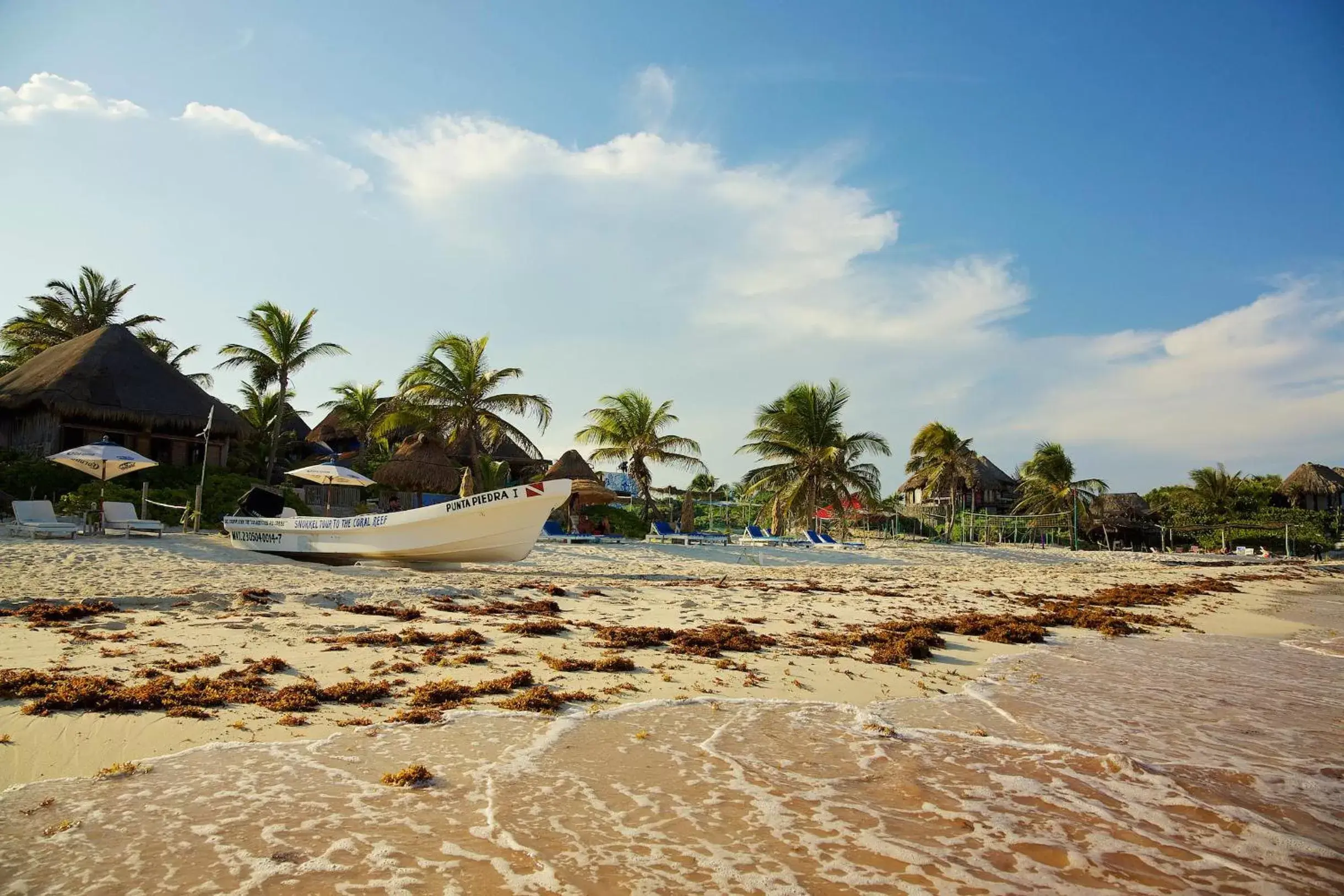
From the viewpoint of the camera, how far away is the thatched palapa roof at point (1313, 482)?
1737 inches

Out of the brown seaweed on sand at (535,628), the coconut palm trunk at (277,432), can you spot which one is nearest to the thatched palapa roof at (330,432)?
the coconut palm trunk at (277,432)

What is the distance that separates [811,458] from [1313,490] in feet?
124

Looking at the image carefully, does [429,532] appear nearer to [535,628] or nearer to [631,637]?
[535,628]

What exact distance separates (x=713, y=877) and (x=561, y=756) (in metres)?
1.42

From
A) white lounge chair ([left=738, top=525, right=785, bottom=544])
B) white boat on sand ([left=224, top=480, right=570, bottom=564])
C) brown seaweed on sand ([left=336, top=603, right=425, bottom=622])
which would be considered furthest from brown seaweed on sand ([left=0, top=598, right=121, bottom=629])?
white lounge chair ([left=738, top=525, right=785, bottom=544])

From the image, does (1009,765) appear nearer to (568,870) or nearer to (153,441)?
(568,870)

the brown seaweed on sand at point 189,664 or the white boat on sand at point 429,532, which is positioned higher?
the white boat on sand at point 429,532

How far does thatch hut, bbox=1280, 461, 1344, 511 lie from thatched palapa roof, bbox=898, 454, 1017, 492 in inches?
627

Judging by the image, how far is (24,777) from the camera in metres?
3.28

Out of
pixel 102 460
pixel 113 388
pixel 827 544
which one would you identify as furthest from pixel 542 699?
pixel 113 388

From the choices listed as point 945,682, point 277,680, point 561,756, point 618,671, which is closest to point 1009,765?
point 945,682

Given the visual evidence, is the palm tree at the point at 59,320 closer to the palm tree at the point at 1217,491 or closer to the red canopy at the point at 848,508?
the red canopy at the point at 848,508

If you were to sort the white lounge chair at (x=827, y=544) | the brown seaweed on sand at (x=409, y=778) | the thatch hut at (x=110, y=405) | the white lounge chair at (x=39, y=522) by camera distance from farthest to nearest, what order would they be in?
the white lounge chair at (x=827, y=544) → the thatch hut at (x=110, y=405) → the white lounge chair at (x=39, y=522) → the brown seaweed on sand at (x=409, y=778)

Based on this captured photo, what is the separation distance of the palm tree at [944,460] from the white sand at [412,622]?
64.5ft
